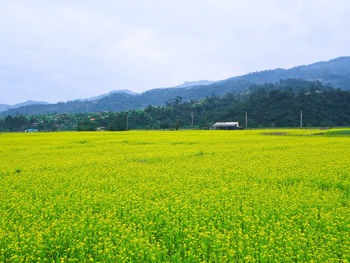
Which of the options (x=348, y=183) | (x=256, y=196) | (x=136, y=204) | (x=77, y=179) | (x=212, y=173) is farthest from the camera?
(x=212, y=173)

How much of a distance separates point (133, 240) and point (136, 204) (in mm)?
2236

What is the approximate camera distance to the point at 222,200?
775 cm

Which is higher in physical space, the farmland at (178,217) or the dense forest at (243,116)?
the dense forest at (243,116)

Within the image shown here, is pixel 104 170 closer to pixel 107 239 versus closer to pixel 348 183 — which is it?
pixel 107 239

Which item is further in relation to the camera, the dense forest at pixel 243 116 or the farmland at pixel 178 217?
the dense forest at pixel 243 116

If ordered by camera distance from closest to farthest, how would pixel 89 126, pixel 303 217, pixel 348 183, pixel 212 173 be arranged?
pixel 303 217
pixel 348 183
pixel 212 173
pixel 89 126

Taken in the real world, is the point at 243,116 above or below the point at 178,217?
above

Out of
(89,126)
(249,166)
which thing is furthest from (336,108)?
(249,166)

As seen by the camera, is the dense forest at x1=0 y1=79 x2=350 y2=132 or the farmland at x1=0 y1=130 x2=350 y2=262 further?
the dense forest at x1=0 y1=79 x2=350 y2=132

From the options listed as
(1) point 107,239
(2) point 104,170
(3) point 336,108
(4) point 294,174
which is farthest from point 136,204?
(3) point 336,108

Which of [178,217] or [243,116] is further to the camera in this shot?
[243,116]

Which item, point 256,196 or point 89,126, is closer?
point 256,196

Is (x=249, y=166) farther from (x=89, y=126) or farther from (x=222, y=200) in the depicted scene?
(x=89, y=126)

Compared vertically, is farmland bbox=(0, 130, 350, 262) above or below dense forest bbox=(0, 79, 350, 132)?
below
